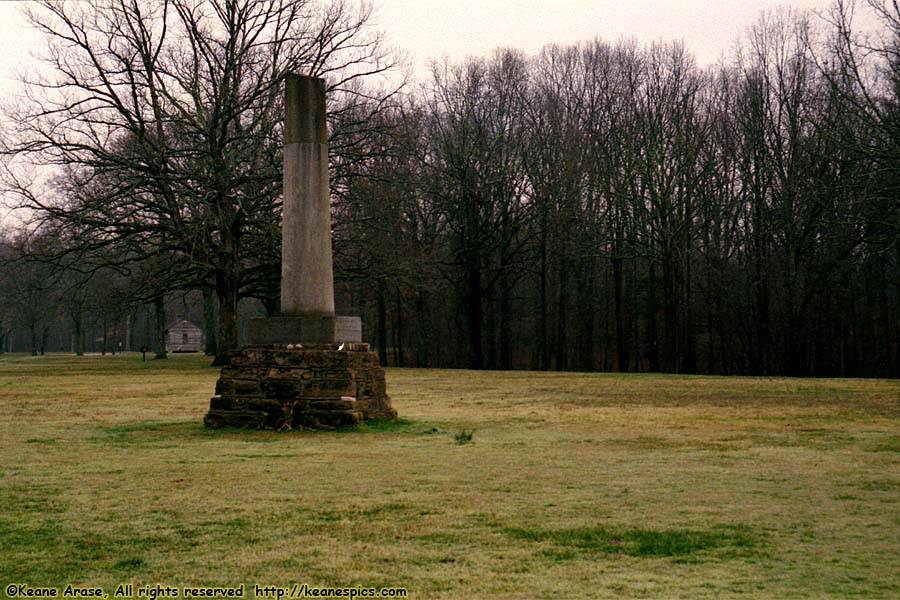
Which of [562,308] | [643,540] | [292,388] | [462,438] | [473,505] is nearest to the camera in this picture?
[643,540]

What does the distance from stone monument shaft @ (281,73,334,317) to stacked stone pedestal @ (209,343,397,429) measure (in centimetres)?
67

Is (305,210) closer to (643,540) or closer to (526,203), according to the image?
(643,540)

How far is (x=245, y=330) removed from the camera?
8375 centimetres

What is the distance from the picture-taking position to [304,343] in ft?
41.9

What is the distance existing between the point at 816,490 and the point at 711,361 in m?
32.5

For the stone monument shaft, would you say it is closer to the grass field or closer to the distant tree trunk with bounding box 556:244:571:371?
the grass field

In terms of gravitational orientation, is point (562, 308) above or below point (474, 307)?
below

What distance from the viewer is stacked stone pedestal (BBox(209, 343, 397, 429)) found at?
12.6 m

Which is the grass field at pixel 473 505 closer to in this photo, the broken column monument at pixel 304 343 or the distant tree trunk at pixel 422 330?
the broken column monument at pixel 304 343

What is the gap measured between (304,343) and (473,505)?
6182mm

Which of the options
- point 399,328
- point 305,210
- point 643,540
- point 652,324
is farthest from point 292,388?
point 399,328

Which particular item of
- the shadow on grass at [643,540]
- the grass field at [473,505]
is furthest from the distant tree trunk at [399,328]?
the shadow on grass at [643,540]

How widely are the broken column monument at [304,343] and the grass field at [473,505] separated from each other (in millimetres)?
506

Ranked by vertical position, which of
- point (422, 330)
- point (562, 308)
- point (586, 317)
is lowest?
point (422, 330)
